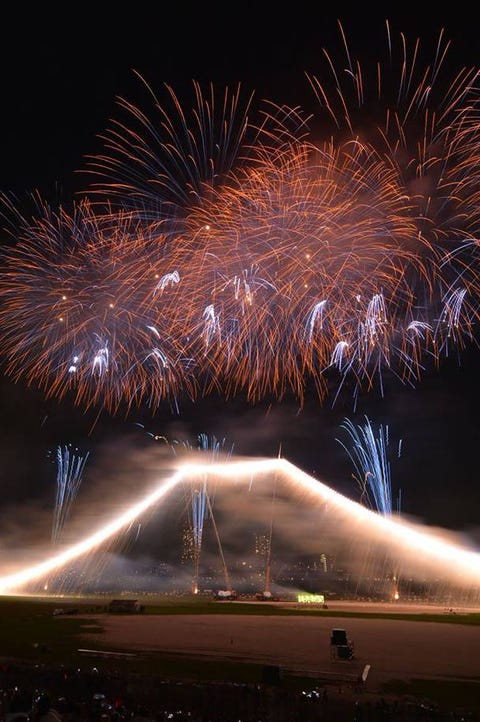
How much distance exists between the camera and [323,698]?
12.1 metres

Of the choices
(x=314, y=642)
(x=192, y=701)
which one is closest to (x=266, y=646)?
(x=314, y=642)

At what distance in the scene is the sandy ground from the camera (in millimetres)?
17359

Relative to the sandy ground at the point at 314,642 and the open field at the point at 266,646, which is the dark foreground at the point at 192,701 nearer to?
the open field at the point at 266,646

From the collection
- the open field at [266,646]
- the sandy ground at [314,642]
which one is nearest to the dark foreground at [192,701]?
the open field at [266,646]

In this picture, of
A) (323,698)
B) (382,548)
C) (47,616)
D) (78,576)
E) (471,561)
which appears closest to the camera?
(323,698)

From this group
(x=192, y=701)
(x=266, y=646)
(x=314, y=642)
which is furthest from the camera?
(x=314, y=642)

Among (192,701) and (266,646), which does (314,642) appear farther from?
(192,701)

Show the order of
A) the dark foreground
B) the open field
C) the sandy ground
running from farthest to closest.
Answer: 1. the sandy ground
2. the open field
3. the dark foreground

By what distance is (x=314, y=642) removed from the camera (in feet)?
75.3

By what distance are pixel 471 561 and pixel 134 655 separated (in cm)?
6558

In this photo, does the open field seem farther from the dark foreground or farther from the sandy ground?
the dark foreground

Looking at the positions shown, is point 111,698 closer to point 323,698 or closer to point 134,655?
point 323,698

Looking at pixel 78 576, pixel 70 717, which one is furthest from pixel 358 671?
pixel 78 576

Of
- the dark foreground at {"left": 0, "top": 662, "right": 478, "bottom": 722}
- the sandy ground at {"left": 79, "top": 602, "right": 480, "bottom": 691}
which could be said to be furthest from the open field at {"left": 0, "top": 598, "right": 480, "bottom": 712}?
the dark foreground at {"left": 0, "top": 662, "right": 478, "bottom": 722}
